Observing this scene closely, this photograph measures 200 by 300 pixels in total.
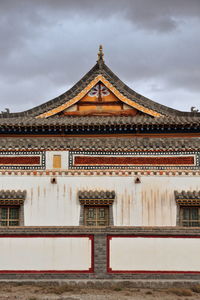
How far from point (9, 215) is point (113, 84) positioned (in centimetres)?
781

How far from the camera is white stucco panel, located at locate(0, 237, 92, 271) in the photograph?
42.5ft

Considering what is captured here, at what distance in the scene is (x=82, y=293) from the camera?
11.9 m

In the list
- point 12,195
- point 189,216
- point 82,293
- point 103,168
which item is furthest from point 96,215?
point 82,293

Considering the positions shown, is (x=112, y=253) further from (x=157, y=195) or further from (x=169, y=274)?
(x=157, y=195)

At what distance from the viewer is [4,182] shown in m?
17.5

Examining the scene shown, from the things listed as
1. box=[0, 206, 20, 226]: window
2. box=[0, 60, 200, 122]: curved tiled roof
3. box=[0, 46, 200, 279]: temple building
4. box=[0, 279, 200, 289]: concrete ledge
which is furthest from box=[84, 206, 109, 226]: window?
box=[0, 60, 200, 122]: curved tiled roof

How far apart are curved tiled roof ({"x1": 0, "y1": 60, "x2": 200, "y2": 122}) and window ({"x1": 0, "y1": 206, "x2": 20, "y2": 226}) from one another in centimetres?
460

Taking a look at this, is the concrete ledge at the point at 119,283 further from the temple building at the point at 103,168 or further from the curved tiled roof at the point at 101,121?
the curved tiled roof at the point at 101,121

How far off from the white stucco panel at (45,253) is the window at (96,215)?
13.0ft

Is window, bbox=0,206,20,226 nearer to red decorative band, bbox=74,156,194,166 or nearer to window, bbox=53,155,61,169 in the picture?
window, bbox=53,155,61,169

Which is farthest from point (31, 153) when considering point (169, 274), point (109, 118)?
point (169, 274)

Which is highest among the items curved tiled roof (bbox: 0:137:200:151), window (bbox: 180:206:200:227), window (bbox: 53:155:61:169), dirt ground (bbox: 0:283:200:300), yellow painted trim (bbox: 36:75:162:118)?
yellow painted trim (bbox: 36:75:162:118)

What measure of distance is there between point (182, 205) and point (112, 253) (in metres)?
5.17

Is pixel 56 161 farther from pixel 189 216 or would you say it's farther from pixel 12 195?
pixel 189 216
